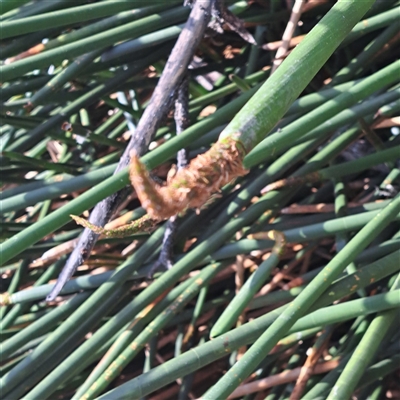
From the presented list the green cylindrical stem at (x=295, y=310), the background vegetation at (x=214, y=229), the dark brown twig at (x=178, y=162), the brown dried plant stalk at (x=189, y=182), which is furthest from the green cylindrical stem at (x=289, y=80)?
the dark brown twig at (x=178, y=162)

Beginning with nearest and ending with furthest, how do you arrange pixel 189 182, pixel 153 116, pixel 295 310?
pixel 189 182 → pixel 295 310 → pixel 153 116

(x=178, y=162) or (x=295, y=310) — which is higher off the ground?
(x=178, y=162)

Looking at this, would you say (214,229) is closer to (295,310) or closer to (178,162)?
(178,162)

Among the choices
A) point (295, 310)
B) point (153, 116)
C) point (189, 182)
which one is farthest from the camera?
point (153, 116)

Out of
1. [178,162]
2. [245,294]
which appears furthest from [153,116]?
[245,294]

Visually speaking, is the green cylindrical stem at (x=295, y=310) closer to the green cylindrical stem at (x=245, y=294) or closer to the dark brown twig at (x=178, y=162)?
the green cylindrical stem at (x=245, y=294)

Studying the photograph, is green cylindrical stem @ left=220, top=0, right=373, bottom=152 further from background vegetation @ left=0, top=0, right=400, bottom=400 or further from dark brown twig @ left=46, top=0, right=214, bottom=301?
dark brown twig @ left=46, top=0, right=214, bottom=301

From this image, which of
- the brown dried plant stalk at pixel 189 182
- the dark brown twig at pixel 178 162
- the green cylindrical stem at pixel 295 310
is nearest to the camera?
the brown dried plant stalk at pixel 189 182
